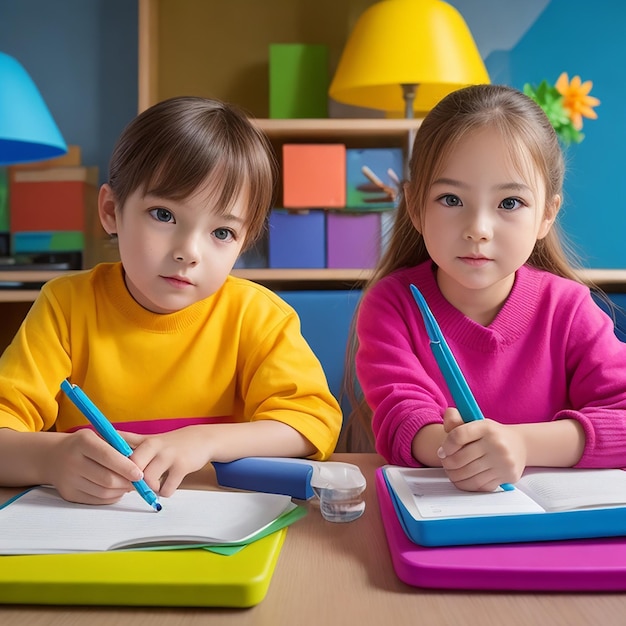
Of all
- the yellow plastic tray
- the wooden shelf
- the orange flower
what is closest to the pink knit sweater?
the yellow plastic tray

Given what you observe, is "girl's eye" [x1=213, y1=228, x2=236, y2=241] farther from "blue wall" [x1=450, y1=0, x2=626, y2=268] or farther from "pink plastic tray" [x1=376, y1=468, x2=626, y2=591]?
"blue wall" [x1=450, y1=0, x2=626, y2=268]

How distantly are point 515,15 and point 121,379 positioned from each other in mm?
2349

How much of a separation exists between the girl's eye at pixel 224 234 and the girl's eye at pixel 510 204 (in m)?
0.35

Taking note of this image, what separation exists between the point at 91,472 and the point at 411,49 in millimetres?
1880

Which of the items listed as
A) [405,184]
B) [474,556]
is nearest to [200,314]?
[405,184]

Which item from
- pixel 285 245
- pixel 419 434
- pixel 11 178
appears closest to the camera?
pixel 419 434

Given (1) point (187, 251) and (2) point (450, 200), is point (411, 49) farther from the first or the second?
(1) point (187, 251)

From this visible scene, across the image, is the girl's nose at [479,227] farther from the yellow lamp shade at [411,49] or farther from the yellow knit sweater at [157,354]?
the yellow lamp shade at [411,49]

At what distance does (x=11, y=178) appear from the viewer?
270 cm

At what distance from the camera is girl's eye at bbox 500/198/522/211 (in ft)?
3.19

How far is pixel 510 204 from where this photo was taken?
97 cm

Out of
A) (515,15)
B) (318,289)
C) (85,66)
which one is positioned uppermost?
(515,15)

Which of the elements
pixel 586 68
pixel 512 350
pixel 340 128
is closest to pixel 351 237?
pixel 340 128

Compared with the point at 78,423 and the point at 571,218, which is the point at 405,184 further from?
the point at 571,218
